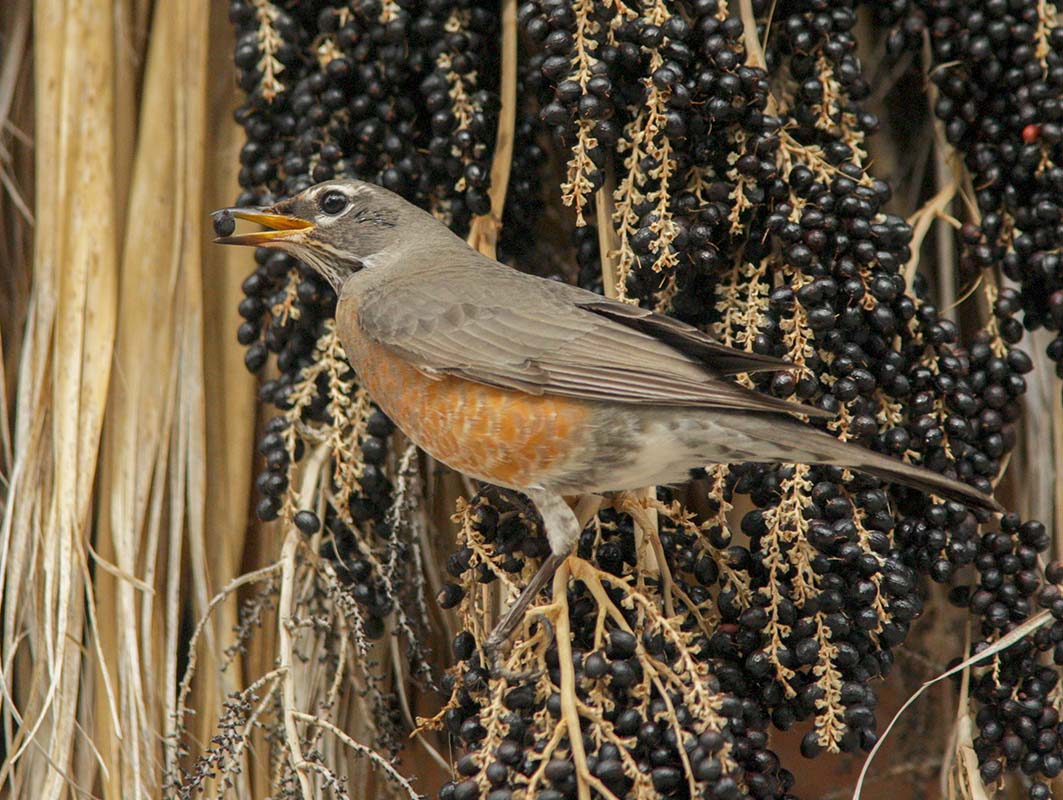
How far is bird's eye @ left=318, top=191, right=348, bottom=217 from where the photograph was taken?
1.86m

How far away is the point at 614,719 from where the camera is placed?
1.44 meters

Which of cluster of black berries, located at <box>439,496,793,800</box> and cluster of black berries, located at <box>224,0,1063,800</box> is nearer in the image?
cluster of black berries, located at <box>439,496,793,800</box>

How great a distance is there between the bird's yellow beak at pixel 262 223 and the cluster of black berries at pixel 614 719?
24.3 inches

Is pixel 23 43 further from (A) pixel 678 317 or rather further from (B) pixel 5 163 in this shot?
(A) pixel 678 317

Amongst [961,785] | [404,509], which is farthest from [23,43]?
[961,785]

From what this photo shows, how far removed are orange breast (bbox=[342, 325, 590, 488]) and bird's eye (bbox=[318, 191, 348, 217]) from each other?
0.91 feet

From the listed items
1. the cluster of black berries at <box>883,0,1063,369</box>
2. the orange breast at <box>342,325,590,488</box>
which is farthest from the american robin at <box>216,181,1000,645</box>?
the cluster of black berries at <box>883,0,1063,369</box>

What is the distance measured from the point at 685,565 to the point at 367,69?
92 centimetres

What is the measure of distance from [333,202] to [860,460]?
0.93 meters

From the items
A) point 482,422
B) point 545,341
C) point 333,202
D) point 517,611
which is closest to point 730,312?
point 545,341

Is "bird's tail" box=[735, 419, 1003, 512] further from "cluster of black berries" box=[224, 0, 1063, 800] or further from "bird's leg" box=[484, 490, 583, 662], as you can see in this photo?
"bird's leg" box=[484, 490, 583, 662]

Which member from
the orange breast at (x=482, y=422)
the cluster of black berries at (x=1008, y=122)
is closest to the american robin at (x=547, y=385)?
the orange breast at (x=482, y=422)

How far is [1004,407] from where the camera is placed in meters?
1.75

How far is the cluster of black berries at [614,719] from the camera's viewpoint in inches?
53.7
